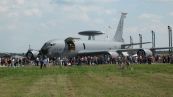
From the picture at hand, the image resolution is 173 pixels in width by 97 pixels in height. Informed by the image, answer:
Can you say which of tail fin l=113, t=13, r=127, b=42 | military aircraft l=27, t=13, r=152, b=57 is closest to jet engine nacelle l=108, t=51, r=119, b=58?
military aircraft l=27, t=13, r=152, b=57

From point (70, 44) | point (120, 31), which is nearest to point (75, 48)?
point (70, 44)

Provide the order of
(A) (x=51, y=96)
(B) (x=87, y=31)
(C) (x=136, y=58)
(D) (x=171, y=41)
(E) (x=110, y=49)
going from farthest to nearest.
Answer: (B) (x=87, y=31) → (D) (x=171, y=41) → (E) (x=110, y=49) → (C) (x=136, y=58) → (A) (x=51, y=96)

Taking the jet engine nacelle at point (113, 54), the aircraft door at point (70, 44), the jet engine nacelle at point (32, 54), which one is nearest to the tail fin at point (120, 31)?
the jet engine nacelle at point (113, 54)

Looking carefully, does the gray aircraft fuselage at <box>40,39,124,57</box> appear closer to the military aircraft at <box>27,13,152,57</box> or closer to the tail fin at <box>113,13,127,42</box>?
the military aircraft at <box>27,13,152,57</box>

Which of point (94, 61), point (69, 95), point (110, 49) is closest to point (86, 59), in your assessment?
point (94, 61)

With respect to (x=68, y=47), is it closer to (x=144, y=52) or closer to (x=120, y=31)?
(x=144, y=52)

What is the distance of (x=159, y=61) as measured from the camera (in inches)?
3275

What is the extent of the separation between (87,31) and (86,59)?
41.4 m

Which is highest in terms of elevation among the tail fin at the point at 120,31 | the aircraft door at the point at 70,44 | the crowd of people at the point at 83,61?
the tail fin at the point at 120,31

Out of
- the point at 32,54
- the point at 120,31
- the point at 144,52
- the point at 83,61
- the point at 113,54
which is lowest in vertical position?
the point at 83,61

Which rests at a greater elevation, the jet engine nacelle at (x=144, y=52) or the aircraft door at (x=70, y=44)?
the aircraft door at (x=70, y=44)

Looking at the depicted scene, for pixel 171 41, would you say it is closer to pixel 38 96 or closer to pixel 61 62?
pixel 61 62

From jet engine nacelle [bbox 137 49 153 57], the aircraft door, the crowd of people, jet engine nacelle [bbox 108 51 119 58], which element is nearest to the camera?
the crowd of people

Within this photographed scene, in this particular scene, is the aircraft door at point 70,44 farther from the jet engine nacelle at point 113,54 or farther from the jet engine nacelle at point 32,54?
the jet engine nacelle at point 113,54
